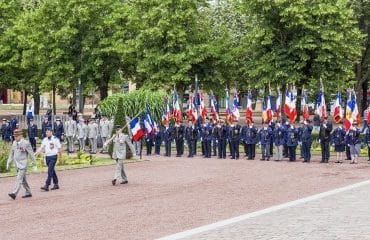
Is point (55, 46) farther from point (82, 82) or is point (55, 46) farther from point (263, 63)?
point (263, 63)

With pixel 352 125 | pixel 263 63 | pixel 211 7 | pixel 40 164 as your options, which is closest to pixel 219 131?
pixel 352 125

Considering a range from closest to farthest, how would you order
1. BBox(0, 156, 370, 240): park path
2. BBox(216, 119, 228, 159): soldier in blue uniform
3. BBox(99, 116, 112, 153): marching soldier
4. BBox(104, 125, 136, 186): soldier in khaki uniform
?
BBox(0, 156, 370, 240): park path → BBox(104, 125, 136, 186): soldier in khaki uniform → BBox(216, 119, 228, 159): soldier in blue uniform → BBox(99, 116, 112, 153): marching soldier

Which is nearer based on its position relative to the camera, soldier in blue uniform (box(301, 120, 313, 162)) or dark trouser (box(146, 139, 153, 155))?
soldier in blue uniform (box(301, 120, 313, 162))

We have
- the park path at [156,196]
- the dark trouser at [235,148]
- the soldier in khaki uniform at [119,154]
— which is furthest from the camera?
the dark trouser at [235,148]

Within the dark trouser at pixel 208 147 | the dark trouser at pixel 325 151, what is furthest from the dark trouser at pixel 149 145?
the dark trouser at pixel 325 151

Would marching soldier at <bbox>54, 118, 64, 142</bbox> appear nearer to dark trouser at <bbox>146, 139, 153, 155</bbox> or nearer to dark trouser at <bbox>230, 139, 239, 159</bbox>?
dark trouser at <bbox>146, 139, 153, 155</bbox>

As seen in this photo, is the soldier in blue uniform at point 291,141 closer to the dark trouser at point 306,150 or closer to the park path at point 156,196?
the dark trouser at point 306,150

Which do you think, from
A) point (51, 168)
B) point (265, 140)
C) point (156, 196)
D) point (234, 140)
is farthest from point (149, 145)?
point (156, 196)

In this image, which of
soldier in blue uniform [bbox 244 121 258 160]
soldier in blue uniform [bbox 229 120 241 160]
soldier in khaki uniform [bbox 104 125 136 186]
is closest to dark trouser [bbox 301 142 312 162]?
soldier in blue uniform [bbox 244 121 258 160]

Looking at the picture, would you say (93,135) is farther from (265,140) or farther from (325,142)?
(325,142)

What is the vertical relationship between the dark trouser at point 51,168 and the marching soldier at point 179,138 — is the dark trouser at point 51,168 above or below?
below

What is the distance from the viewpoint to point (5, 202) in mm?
18406

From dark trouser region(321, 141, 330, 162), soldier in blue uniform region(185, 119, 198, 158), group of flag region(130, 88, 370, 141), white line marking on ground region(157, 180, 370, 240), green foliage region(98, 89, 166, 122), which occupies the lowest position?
white line marking on ground region(157, 180, 370, 240)

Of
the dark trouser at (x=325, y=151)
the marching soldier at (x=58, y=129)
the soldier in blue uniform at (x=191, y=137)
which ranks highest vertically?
the marching soldier at (x=58, y=129)
